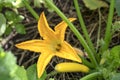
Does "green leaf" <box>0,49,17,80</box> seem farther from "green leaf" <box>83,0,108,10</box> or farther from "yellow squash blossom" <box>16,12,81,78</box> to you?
"green leaf" <box>83,0,108,10</box>

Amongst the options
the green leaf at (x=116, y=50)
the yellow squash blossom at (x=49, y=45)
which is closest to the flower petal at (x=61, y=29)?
the yellow squash blossom at (x=49, y=45)

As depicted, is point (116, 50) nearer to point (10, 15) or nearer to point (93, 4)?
point (93, 4)

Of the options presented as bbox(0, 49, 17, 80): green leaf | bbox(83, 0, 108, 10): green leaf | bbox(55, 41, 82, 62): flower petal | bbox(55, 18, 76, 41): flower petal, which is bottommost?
bbox(55, 41, 82, 62): flower petal

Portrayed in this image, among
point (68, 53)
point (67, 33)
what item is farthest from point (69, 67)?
point (67, 33)

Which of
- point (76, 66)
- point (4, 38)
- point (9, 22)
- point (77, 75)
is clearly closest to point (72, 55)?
point (76, 66)

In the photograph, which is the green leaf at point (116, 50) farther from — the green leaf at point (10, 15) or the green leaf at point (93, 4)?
the green leaf at point (10, 15)

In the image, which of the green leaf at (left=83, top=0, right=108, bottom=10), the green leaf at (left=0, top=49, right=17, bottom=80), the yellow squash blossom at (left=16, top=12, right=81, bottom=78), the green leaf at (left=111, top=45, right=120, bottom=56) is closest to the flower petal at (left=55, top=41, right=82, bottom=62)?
the yellow squash blossom at (left=16, top=12, right=81, bottom=78)

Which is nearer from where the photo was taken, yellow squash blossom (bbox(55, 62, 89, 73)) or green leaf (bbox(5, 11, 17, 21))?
yellow squash blossom (bbox(55, 62, 89, 73))
